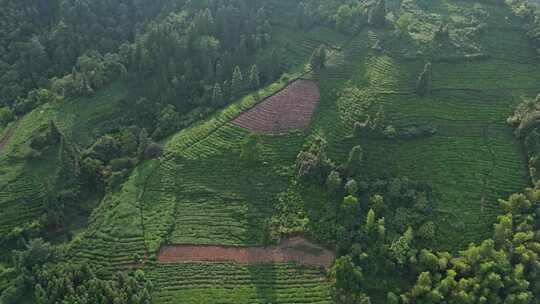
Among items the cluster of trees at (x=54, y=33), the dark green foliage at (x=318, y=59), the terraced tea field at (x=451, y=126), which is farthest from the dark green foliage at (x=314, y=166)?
the cluster of trees at (x=54, y=33)

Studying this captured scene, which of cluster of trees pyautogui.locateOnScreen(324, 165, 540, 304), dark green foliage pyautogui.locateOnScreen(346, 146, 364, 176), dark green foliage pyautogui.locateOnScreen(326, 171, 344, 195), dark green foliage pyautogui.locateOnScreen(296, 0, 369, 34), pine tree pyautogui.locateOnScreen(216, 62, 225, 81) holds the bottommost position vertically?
cluster of trees pyautogui.locateOnScreen(324, 165, 540, 304)

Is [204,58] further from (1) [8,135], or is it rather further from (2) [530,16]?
(2) [530,16]

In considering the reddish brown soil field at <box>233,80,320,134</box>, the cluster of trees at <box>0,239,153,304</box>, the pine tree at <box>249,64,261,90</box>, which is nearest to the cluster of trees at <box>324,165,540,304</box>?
the reddish brown soil field at <box>233,80,320,134</box>

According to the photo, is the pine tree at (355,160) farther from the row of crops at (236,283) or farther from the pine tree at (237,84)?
the pine tree at (237,84)

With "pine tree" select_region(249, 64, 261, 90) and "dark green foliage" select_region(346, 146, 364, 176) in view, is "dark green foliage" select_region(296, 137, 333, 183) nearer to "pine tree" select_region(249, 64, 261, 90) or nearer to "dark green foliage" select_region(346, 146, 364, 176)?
"dark green foliage" select_region(346, 146, 364, 176)

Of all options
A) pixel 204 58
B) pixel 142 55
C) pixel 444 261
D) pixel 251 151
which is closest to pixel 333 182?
pixel 251 151

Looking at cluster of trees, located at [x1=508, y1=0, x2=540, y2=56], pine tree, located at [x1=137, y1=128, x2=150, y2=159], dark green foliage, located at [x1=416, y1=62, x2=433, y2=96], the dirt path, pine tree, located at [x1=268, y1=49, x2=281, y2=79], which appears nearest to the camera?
pine tree, located at [x1=137, y1=128, x2=150, y2=159]

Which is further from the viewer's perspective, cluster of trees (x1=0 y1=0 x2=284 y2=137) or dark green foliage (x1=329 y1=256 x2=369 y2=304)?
cluster of trees (x1=0 y1=0 x2=284 y2=137)

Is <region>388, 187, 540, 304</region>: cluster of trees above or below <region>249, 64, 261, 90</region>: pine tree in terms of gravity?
below
